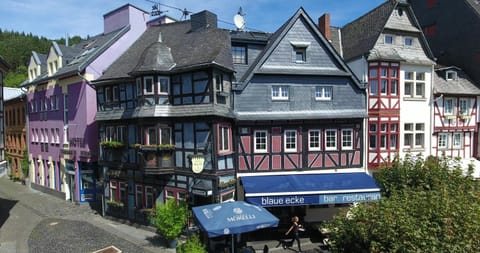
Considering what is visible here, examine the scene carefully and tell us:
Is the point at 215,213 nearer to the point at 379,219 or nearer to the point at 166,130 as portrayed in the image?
the point at 379,219

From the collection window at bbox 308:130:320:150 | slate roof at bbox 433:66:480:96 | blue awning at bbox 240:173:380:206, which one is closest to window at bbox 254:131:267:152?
blue awning at bbox 240:173:380:206

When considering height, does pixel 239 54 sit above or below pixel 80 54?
below

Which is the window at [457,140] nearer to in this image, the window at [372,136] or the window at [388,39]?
the window at [372,136]

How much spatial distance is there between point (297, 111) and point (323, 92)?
6.29 feet

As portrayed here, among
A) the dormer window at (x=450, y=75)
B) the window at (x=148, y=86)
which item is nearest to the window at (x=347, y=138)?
the dormer window at (x=450, y=75)

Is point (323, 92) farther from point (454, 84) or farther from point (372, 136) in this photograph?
point (454, 84)

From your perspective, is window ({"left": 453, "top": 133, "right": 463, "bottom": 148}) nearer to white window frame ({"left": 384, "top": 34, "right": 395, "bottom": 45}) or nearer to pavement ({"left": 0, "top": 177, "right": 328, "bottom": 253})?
white window frame ({"left": 384, "top": 34, "right": 395, "bottom": 45})

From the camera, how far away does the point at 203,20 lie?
17.9 m

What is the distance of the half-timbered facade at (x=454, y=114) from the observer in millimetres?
18828

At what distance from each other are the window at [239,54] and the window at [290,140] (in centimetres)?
469

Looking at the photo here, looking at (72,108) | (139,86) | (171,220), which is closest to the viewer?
(171,220)

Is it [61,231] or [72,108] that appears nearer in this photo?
[61,231]

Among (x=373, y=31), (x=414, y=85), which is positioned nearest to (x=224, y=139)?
(x=373, y=31)

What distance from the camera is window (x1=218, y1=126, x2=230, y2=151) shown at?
573 inches
